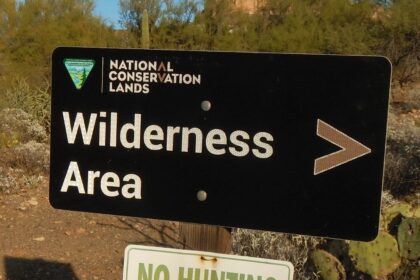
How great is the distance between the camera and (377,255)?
13.8ft

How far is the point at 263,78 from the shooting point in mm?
1589

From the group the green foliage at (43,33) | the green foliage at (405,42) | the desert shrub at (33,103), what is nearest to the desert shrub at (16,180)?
the desert shrub at (33,103)

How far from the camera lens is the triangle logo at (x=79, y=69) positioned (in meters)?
1.70

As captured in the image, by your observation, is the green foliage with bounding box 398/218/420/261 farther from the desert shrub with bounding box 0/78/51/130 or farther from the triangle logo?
the desert shrub with bounding box 0/78/51/130

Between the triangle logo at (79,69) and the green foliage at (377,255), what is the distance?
3.01 metres

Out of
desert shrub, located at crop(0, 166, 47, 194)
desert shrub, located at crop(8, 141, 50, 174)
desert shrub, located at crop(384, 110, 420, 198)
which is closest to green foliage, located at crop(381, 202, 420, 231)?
desert shrub, located at crop(384, 110, 420, 198)

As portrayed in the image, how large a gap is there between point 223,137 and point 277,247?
11.0 ft

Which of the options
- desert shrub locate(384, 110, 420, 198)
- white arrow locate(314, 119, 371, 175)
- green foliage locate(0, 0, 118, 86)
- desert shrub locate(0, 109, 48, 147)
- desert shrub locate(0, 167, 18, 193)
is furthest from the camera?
green foliage locate(0, 0, 118, 86)

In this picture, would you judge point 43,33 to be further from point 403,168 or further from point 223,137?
point 223,137

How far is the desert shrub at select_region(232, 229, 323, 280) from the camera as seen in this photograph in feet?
15.5

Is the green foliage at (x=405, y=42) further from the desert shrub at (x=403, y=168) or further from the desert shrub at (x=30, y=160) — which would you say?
the desert shrub at (x=30, y=160)

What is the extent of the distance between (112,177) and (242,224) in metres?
0.40

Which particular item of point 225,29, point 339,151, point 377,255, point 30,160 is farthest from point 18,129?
point 225,29

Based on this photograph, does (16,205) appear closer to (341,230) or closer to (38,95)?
(38,95)
